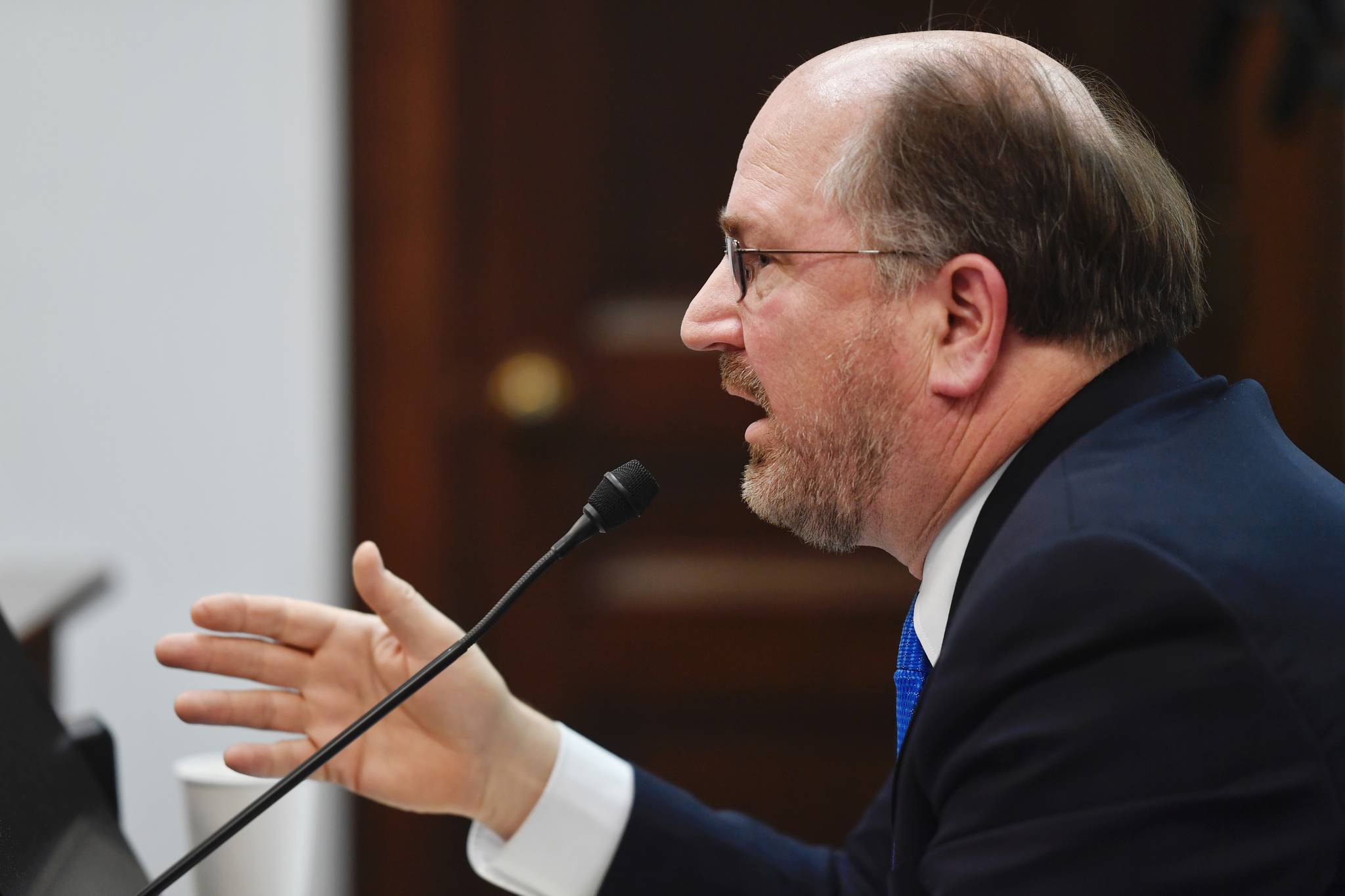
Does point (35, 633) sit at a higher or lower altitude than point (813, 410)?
lower

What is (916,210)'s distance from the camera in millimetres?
857

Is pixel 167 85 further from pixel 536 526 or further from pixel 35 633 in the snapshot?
pixel 35 633

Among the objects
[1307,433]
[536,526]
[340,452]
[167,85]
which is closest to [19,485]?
[340,452]

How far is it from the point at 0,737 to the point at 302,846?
0.73 feet

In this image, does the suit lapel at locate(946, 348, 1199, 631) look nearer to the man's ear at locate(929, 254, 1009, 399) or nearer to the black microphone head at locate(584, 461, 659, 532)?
the man's ear at locate(929, 254, 1009, 399)

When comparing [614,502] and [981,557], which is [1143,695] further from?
[614,502]

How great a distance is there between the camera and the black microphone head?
875mm

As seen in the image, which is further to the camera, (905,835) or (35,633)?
(35,633)

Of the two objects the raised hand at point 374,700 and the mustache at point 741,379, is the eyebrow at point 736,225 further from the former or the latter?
the raised hand at point 374,700

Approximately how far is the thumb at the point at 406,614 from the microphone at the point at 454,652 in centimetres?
14

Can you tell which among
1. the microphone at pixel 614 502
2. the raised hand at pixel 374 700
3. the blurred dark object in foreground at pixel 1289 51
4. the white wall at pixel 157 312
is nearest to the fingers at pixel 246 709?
the raised hand at pixel 374 700

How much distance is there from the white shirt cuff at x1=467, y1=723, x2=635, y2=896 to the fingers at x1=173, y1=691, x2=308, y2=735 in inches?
6.6

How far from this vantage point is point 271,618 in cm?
102

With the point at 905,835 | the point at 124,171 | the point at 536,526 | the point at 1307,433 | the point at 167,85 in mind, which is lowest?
the point at 536,526
